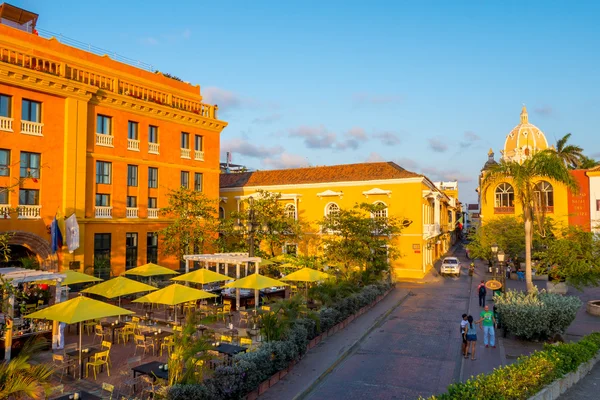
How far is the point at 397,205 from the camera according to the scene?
3325cm

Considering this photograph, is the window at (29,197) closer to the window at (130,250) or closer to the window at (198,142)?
the window at (130,250)

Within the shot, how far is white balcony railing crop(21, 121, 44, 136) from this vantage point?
21.5 metres

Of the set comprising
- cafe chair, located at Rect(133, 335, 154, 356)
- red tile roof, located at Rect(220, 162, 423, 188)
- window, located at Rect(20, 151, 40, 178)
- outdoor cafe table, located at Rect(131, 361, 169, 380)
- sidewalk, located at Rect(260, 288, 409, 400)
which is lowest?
sidewalk, located at Rect(260, 288, 409, 400)

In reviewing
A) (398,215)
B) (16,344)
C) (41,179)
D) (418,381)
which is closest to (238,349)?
(418,381)

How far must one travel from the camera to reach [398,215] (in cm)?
3303

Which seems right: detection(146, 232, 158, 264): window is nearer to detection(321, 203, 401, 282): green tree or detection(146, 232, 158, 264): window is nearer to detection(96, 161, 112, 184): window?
detection(96, 161, 112, 184): window

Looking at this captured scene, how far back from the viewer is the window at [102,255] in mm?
23892

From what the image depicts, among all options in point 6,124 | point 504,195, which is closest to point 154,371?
point 6,124

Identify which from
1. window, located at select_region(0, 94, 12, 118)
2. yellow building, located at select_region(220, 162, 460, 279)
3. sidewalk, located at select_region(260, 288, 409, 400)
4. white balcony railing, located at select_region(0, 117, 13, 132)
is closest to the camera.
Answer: sidewalk, located at select_region(260, 288, 409, 400)

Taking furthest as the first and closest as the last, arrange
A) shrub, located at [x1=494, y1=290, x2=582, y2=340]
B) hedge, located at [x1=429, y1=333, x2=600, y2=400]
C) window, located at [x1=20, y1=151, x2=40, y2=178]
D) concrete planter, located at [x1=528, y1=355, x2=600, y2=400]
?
window, located at [x1=20, y1=151, x2=40, y2=178], shrub, located at [x1=494, y1=290, x2=582, y2=340], concrete planter, located at [x1=528, y1=355, x2=600, y2=400], hedge, located at [x1=429, y1=333, x2=600, y2=400]

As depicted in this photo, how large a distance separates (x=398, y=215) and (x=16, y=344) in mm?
25589

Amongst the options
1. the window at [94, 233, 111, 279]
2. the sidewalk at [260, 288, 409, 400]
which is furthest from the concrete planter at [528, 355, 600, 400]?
the window at [94, 233, 111, 279]

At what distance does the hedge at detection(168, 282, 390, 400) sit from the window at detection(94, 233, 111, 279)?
1381cm

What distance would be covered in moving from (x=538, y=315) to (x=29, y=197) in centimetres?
2301
